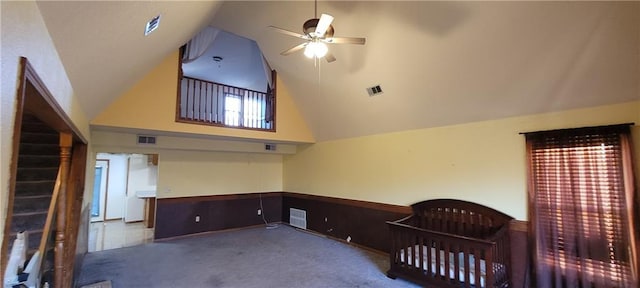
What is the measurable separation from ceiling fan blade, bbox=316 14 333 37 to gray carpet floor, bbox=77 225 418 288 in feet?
10.1

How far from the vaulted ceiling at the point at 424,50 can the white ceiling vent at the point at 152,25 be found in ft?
0.26

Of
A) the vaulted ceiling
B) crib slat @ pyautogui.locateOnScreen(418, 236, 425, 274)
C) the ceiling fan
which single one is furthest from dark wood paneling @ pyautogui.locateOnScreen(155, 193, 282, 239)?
the ceiling fan

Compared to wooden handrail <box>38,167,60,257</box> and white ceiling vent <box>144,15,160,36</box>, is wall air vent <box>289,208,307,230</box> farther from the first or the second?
white ceiling vent <box>144,15,160,36</box>

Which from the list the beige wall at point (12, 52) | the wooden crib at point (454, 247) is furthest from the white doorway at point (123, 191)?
the beige wall at point (12, 52)

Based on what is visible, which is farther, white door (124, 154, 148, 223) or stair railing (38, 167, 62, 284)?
white door (124, 154, 148, 223)

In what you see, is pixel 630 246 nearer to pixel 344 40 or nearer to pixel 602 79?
pixel 602 79

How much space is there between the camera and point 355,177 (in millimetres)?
5898

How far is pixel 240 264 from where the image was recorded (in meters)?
4.60

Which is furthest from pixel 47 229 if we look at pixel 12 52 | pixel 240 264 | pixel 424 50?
pixel 424 50

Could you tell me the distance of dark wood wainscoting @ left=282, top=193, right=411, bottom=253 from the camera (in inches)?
206

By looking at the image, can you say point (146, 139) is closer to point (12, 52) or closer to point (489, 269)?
point (12, 52)

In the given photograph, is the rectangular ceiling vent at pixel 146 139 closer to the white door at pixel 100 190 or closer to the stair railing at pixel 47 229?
the stair railing at pixel 47 229

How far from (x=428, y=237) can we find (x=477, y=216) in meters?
0.79

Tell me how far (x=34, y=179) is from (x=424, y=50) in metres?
5.05
